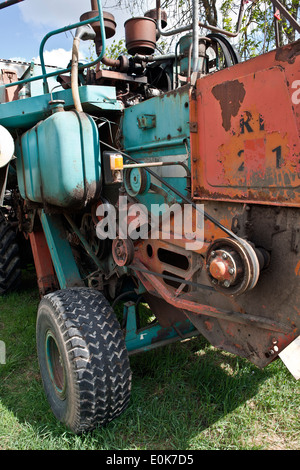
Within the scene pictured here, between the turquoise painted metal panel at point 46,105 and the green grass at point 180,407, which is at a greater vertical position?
the turquoise painted metal panel at point 46,105

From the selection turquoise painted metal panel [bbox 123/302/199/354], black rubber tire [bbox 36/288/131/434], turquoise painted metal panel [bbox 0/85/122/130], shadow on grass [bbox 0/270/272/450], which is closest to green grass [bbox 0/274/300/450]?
shadow on grass [bbox 0/270/272/450]

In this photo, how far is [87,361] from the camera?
7.91ft

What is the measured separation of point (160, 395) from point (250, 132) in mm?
2024

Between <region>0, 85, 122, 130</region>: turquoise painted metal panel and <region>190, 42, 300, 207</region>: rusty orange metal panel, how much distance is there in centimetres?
90

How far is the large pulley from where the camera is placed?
1739 millimetres

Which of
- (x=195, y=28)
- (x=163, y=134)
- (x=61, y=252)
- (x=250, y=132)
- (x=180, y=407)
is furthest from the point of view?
(x=61, y=252)

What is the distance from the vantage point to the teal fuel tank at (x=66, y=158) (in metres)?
2.62

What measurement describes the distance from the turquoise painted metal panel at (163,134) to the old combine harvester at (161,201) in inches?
0.5

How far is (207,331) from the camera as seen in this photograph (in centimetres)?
228

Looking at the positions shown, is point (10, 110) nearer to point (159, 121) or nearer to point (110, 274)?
point (159, 121)

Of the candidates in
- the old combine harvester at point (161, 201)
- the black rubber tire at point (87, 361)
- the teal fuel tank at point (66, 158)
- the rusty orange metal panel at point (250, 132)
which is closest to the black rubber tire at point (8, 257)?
the old combine harvester at point (161, 201)

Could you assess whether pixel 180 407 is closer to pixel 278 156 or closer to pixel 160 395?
pixel 160 395

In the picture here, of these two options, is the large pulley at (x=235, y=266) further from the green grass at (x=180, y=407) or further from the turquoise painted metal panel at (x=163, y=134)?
the green grass at (x=180, y=407)

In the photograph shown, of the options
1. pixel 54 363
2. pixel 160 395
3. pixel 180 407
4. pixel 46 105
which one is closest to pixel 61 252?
pixel 54 363
